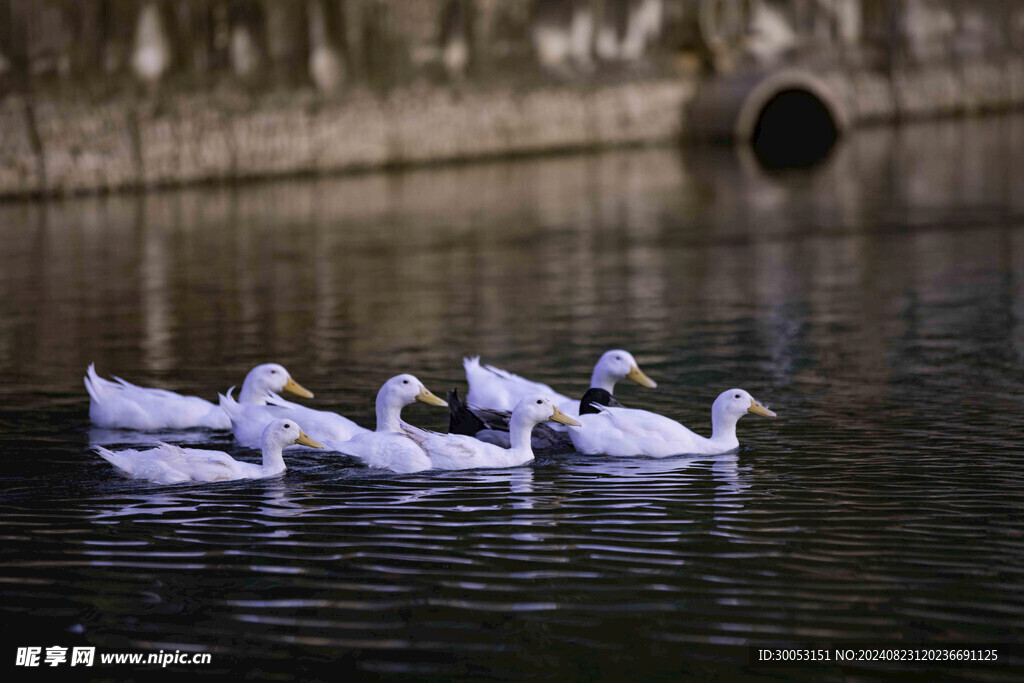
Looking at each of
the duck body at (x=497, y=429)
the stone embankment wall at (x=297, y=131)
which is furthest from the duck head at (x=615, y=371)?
the stone embankment wall at (x=297, y=131)

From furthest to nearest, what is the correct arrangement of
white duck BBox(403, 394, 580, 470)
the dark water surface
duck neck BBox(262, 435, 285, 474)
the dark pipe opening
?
the dark pipe opening
white duck BBox(403, 394, 580, 470)
duck neck BBox(262, 435, 285, 474)
the dark water surface

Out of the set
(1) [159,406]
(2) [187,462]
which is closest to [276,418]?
(2) [187,462]

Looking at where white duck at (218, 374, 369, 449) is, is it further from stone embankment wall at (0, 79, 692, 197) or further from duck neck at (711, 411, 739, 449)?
stone embankment wall at (0, 79, 692, 197)

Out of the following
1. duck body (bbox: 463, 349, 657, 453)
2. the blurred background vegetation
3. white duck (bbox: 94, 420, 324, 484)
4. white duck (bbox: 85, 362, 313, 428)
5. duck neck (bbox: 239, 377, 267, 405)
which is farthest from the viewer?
the blurred background vegetation

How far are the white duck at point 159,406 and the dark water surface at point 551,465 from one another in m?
0.25

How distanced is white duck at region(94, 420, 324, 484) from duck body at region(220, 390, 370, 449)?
77 centimetres

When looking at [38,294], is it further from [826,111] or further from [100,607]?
[826,111]

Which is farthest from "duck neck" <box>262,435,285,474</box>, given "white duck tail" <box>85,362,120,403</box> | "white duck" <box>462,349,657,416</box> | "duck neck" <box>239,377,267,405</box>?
"white duck tail" <box>85,362,120,403</box>

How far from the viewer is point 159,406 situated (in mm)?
10711

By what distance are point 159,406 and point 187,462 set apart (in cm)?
200

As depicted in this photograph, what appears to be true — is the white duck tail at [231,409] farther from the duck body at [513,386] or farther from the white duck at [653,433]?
the white duck at [653,433]

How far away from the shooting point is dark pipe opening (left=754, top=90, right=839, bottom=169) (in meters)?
34.8

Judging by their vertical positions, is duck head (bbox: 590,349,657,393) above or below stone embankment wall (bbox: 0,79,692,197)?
below

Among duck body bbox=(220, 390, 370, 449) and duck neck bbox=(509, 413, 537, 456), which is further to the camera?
duck body bbox=(220, 390, 370, 449)
